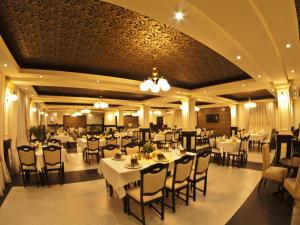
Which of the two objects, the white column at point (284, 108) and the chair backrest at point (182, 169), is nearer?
the chair backrest at point (182, 169)

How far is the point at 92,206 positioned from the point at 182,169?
186 centimetres

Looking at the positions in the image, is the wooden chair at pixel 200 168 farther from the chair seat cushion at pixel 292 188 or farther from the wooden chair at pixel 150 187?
the chair seat cushion at pixel 292 188

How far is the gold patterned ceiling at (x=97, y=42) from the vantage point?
2.60m

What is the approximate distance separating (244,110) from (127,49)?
11.8 m

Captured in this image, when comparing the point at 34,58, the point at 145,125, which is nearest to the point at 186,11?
the point at 34,58

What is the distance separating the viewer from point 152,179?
2.83 m

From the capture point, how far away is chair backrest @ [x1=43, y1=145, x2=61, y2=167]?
4617 mm

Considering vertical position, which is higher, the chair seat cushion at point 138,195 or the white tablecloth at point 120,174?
the white tablecloth at point 120,174

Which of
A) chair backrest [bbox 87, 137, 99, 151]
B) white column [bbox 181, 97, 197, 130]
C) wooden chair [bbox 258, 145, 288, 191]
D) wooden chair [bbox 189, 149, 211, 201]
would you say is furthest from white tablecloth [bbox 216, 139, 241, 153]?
chair backrest [bbox 87, 137, 99, 151]

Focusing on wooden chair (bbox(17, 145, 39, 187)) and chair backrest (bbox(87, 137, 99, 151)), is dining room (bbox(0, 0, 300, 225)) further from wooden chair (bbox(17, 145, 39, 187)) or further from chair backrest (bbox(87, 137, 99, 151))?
chair backrest (bbox(87, 137, 99, 151))

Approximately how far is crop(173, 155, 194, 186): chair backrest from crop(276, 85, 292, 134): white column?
531 centimetres

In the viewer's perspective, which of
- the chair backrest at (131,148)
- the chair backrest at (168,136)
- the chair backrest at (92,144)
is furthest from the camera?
the chair backrest at (168,136)

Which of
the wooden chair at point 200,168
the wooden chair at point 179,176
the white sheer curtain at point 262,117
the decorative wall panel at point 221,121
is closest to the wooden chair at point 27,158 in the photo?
the wooden chair at point 179,176

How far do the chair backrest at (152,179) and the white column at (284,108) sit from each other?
6012 millimetres
